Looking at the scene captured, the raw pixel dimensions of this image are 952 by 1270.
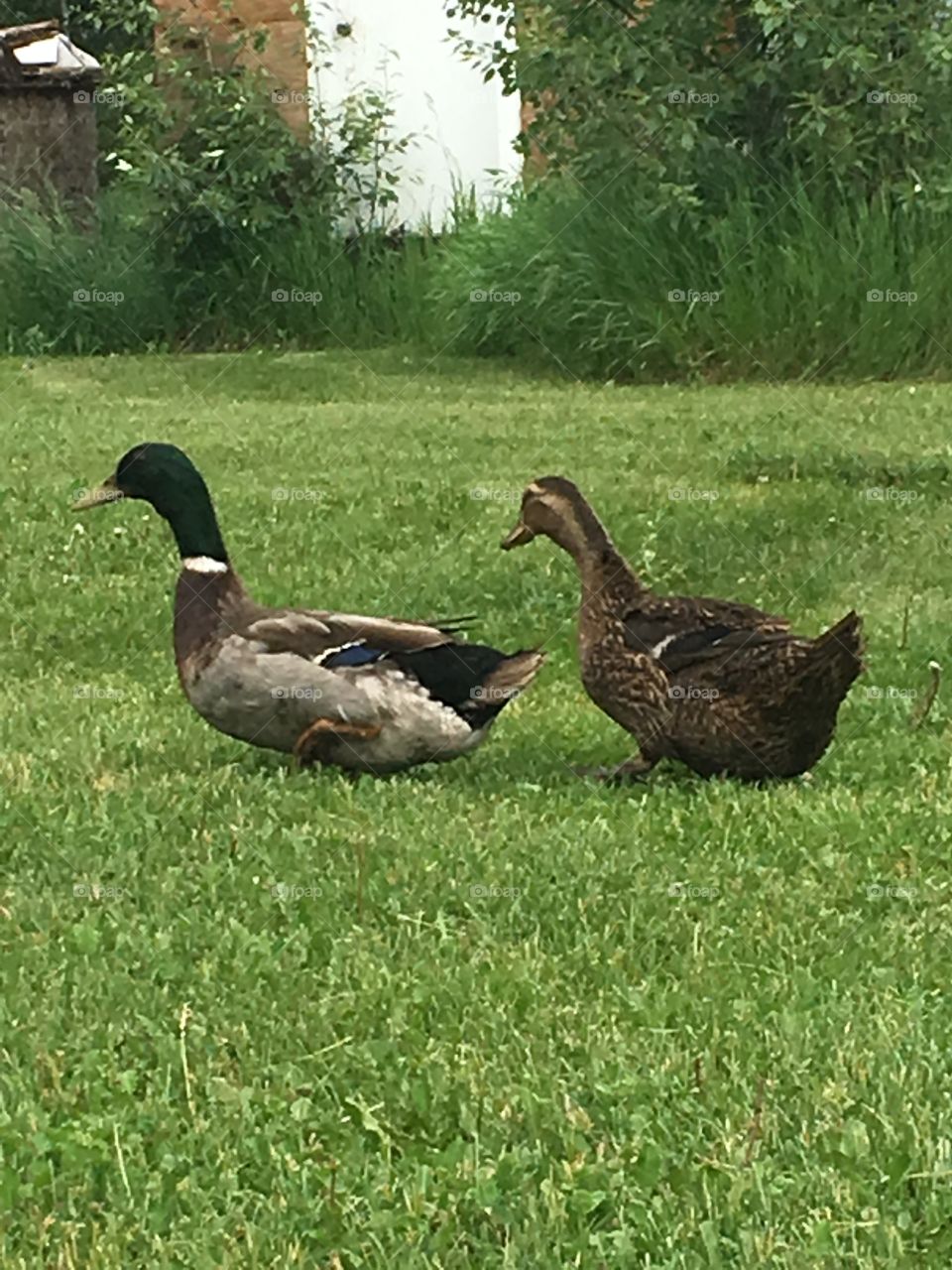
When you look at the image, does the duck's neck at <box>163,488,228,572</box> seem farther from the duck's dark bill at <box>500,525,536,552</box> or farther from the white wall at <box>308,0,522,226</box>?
the white wall at <box>308,0,522,226</box>

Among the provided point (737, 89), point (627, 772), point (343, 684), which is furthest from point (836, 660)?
point (737, 89)

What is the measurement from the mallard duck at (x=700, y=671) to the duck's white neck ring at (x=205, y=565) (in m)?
0.97

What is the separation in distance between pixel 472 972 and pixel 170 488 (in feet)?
8.37

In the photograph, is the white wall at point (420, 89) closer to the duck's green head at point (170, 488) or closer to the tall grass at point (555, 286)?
the tall grass at point (555, 286)

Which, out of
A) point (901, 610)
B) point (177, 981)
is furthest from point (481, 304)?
point (177, 981)

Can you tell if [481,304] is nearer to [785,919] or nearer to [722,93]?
[722,93]

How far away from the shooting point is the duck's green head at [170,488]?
21.9 feet

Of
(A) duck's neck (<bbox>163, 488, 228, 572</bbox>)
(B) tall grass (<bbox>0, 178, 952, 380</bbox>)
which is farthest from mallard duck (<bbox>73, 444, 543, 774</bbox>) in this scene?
(B) tall grass (<bbox>0, 178, 952, 380</bbox>)

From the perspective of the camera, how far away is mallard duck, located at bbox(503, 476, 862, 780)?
5.99m

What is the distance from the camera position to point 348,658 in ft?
20.4

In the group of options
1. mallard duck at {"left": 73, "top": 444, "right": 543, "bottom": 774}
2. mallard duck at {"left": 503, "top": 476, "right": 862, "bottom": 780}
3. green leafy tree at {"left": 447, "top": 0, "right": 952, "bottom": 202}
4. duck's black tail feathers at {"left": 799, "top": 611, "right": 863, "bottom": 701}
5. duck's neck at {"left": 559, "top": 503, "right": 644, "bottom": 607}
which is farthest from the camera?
green leafy tree at {"left": 447, "top": 0, "right": 952, "bottom": 202}

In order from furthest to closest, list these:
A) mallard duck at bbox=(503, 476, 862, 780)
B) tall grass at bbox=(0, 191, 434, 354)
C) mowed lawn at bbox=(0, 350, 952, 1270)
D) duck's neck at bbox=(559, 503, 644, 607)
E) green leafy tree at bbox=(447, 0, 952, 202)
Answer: tall grass at bbox=(0, 191, 434, 354) < green leafy tree at bbox=(447, 0, 952, 202) < duck's neck at bbox=(559, 503, 644, 607) < mallard duck at bbox=(503, 476, 862, 780) < mowed lawn at bbox=(0, 350, 952, 1270)

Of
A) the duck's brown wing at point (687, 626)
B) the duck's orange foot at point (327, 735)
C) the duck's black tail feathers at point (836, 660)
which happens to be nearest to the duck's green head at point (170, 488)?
the duck's orange foot at point (327, 735)

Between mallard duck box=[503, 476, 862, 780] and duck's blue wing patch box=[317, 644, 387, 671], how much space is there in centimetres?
63
